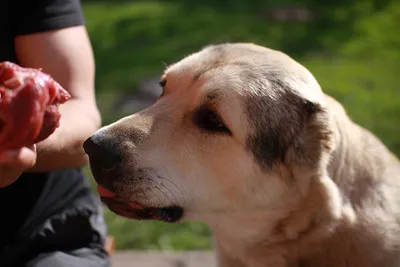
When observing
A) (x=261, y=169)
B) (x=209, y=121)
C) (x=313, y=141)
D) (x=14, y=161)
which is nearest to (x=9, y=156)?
(x=14, y=161)

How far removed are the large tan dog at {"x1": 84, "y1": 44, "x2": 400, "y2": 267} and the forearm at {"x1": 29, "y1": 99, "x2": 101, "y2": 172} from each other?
0.39 ft

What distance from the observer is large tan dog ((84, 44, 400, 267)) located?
2072mm

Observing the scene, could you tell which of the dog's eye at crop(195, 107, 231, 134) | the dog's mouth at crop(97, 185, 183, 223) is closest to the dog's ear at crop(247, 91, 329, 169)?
the dog's eye at crop(195, 107, 231, 134)

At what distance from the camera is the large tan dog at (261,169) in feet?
6.80

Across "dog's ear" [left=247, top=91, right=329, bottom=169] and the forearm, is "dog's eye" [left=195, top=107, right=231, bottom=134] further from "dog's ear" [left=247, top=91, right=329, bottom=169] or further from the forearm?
the forearm

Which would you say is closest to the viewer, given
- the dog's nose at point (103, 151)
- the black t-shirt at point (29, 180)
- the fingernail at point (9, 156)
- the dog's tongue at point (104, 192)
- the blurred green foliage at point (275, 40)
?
the fingernail at point (9, 156)

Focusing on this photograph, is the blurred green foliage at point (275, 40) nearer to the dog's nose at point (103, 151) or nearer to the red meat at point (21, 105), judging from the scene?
the dog's nose at point (103, 151)

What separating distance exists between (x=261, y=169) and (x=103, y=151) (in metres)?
0.55

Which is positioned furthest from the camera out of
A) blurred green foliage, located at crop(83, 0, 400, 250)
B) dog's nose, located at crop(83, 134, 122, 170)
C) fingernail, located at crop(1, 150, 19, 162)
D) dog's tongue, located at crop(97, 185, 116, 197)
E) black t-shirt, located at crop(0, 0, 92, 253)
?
blurred green foliage, located at crop(83, 0, 400, 250)

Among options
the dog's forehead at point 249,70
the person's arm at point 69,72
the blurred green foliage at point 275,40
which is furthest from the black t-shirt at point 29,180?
the blurred green foliage at point 275,40

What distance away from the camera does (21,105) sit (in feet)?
5.22

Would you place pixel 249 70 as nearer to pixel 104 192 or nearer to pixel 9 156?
pixel 104 192

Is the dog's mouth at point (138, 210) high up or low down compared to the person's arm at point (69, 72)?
down

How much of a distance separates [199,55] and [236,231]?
2.25 ft
